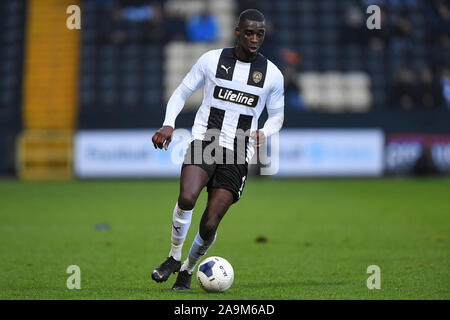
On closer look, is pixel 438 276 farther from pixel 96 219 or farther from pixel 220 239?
pixel 96 219

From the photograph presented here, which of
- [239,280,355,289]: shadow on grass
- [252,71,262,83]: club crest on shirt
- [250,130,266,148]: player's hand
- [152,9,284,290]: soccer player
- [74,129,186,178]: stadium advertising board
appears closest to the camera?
[250,130,266,148]: player's hand

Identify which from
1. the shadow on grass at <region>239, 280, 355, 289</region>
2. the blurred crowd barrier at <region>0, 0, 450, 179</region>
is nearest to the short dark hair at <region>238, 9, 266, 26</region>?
the shadow on grass at <region>239, 280, 355, 289</region>

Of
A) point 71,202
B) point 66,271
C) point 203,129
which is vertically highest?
point 203,129

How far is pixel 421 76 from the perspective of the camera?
21.1 meters

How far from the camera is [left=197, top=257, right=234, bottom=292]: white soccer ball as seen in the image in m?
6.11

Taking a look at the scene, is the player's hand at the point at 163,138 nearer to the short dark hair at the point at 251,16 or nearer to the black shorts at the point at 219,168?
the black shorts at the point at 219,168

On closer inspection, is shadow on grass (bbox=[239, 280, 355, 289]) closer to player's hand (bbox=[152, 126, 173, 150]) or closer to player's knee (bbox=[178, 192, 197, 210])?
player's knee (bbox=[178, 192, 197, 210])

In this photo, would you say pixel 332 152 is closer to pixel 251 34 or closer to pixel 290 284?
pixel 290 284

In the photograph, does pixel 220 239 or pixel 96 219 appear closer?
pixel 220 239

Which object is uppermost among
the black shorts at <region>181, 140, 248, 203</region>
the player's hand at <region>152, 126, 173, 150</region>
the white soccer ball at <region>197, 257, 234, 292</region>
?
the player's hand at <region>152, 126, 173, 150</region>

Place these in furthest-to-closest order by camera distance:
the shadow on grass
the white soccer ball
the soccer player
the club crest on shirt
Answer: the club crest on shirt → the shadow on grass → the soccer player → the white soccer ball
